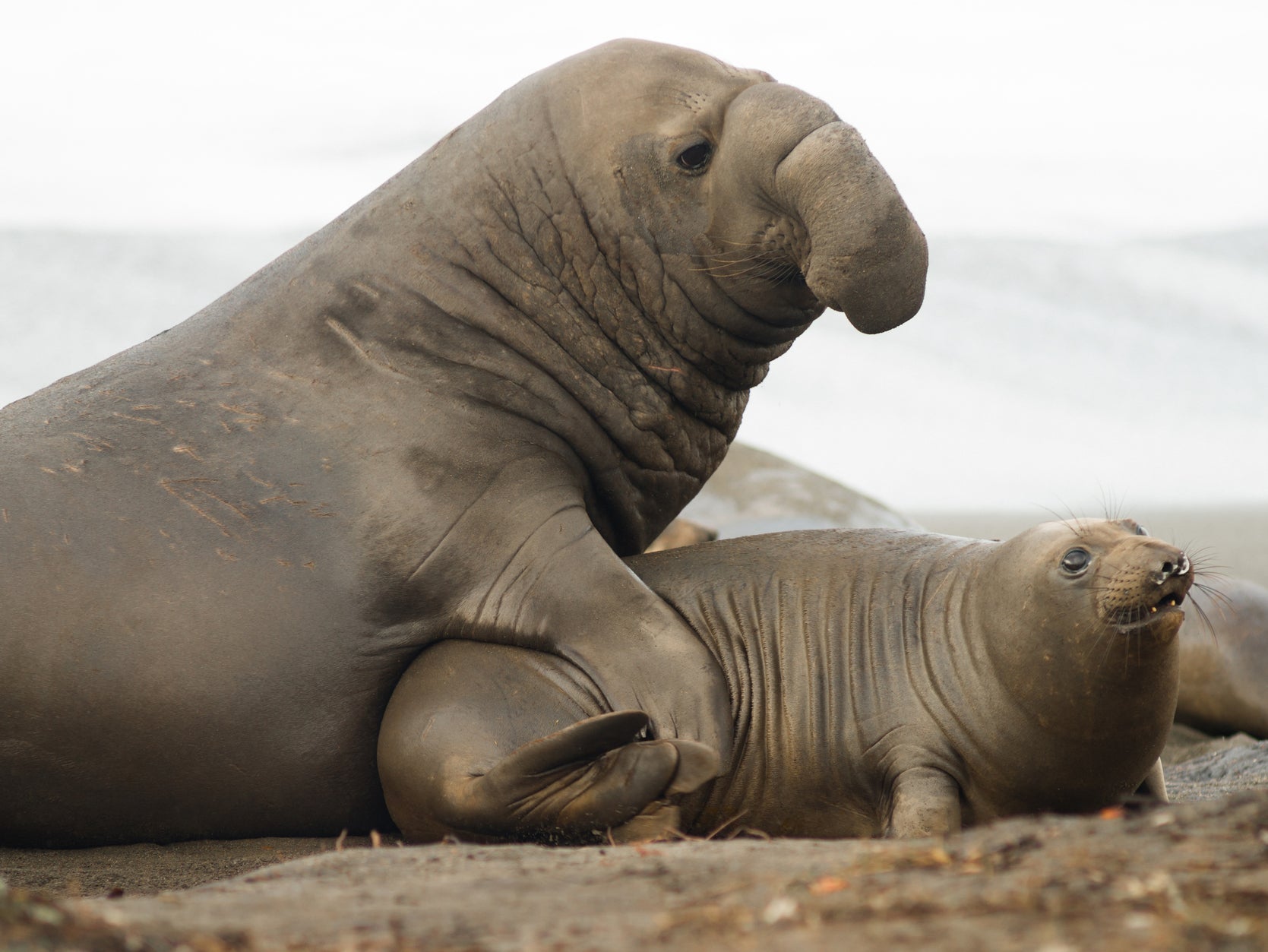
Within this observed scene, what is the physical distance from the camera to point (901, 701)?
4.65 meters

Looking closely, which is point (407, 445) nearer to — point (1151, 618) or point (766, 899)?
point (1151, 618)

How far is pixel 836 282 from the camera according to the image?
4449mm

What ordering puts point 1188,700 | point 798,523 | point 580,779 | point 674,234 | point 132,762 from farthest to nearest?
point 798,523, point 1188,700, point 674,234, point 132,762, point 580,779

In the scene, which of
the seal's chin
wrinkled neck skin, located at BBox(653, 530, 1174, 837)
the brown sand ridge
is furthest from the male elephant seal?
the brown sand ridge

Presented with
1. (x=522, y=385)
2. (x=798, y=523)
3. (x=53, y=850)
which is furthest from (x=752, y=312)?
(x=798, y=523)

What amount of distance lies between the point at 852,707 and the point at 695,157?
1848 mm

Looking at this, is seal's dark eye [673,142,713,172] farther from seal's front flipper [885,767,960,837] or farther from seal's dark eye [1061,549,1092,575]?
seal's front flipper [885,767,960,837]

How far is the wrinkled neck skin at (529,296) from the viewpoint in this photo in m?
4.81

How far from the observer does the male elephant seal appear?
4.31 metres

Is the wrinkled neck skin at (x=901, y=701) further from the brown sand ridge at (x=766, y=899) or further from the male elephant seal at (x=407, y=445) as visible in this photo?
the brown sand ridge at (x=766, y=899)

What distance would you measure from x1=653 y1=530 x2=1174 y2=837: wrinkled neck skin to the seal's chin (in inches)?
3.3

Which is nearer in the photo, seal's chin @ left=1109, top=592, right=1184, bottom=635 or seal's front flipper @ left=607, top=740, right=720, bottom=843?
seal's front flipper @ left=607, top=740, right=720, bottom=843

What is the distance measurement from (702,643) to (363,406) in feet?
4.24

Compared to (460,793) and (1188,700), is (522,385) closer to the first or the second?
(460,793)
